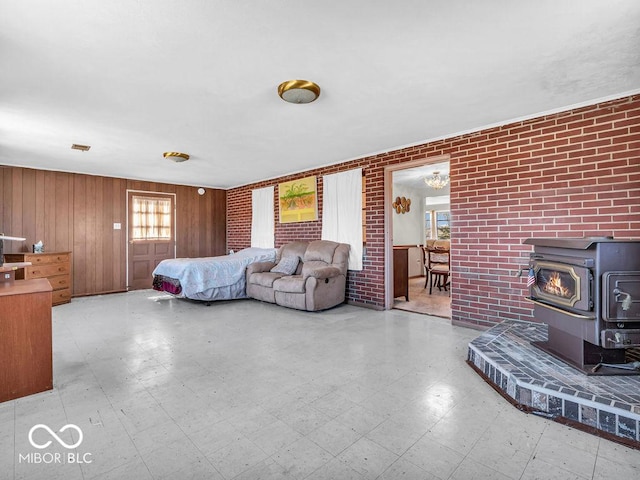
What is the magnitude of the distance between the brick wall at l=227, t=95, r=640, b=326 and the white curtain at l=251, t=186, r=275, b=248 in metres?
2.99

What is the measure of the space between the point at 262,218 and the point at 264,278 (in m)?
2.07

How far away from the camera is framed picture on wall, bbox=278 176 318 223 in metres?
5.73

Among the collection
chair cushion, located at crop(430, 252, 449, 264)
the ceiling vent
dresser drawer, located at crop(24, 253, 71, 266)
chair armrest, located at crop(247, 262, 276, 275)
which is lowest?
chair armrest, located at crop(247, 262, 276, 275)

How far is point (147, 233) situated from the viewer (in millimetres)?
6883

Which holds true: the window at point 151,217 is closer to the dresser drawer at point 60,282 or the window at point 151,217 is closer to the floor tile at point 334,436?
the dresser drawer at point 60,282

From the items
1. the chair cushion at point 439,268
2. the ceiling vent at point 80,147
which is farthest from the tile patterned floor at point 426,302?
the ceiling vent at point 80,147

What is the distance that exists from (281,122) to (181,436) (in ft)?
9.77

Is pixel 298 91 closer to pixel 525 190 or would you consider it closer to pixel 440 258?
pixel 525 190

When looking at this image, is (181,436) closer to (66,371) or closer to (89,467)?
(89,467)

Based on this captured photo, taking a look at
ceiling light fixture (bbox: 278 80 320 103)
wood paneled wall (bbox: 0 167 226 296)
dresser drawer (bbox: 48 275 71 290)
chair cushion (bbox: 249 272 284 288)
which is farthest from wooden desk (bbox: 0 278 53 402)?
wood paneled wall (bbox: 0 167 226 296)

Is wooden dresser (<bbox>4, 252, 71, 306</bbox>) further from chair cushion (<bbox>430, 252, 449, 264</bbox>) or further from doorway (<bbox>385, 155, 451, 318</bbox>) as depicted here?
chair cushion (<bbox>430, 252, 449, 264</bbox>)

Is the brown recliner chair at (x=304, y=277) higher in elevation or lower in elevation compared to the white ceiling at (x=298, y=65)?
lower

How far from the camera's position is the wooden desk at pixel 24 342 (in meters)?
2.12

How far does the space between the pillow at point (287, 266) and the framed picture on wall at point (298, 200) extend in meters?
0.84
